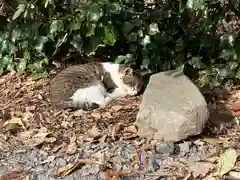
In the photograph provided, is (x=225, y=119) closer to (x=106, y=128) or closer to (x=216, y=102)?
(x=216, y=102)

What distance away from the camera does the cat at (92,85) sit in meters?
4.83

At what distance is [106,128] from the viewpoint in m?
4.28

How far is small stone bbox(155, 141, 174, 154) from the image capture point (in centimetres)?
384

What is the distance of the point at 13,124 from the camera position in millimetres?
4496

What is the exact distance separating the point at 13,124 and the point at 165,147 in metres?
1.39

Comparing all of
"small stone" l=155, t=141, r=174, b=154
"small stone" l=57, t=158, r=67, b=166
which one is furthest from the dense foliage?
"small stone" l=57, t=158, r=67, b=166

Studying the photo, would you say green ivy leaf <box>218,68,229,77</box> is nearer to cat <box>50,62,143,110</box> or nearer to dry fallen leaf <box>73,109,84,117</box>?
cat <box>50,62,143,110</box>

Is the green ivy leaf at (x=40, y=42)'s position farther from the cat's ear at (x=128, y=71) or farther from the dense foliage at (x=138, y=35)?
the cat's ear at (x=128, y=71)

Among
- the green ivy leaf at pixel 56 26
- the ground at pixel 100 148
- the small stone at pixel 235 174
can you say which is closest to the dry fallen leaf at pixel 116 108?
the ground at pixel 100 148

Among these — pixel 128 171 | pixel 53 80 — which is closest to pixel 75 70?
pixel 53 80

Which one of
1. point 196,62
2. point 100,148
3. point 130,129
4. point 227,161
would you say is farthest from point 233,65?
point 100,148

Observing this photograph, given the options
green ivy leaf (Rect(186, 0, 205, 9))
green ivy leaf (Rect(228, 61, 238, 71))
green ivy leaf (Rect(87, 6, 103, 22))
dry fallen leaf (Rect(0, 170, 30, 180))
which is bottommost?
dry fallen leaf (Rect(0, 170, 30, 180))

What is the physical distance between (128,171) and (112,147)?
32cm

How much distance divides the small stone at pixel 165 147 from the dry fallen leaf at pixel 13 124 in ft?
4.08
